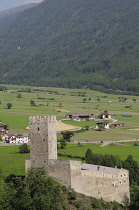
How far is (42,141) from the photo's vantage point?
170 ft

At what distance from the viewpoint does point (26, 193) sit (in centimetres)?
4538

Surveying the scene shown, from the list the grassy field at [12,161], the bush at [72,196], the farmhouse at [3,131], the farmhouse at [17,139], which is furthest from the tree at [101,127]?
the bush at [72,196]

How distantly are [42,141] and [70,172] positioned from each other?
16.1ft

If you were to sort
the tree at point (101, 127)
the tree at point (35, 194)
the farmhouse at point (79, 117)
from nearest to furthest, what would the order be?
1. the tree at point (35, 194)
2. the tree at point (101, 127)
3. the farmhouse at point (79, 117)

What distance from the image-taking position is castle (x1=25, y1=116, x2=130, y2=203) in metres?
50.2

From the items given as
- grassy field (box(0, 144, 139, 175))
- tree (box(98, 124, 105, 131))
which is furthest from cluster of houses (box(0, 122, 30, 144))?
tree (box(98, 124, 105, 131))

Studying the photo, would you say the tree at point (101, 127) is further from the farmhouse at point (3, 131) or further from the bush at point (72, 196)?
the bush at point (72, 196)

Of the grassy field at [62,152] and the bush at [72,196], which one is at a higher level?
the grassy field at [62,152]

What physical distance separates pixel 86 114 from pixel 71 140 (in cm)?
5429

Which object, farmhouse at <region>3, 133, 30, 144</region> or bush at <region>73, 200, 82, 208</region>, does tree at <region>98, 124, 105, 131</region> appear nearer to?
farmhouse at <region>3, 133, 30, 144</region>

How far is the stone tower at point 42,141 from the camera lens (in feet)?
169

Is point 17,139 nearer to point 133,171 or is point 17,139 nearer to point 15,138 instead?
point 15,138

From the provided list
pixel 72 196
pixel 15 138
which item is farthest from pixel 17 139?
pixel 72 196

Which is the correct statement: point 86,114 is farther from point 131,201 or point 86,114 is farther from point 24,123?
point 131,201
